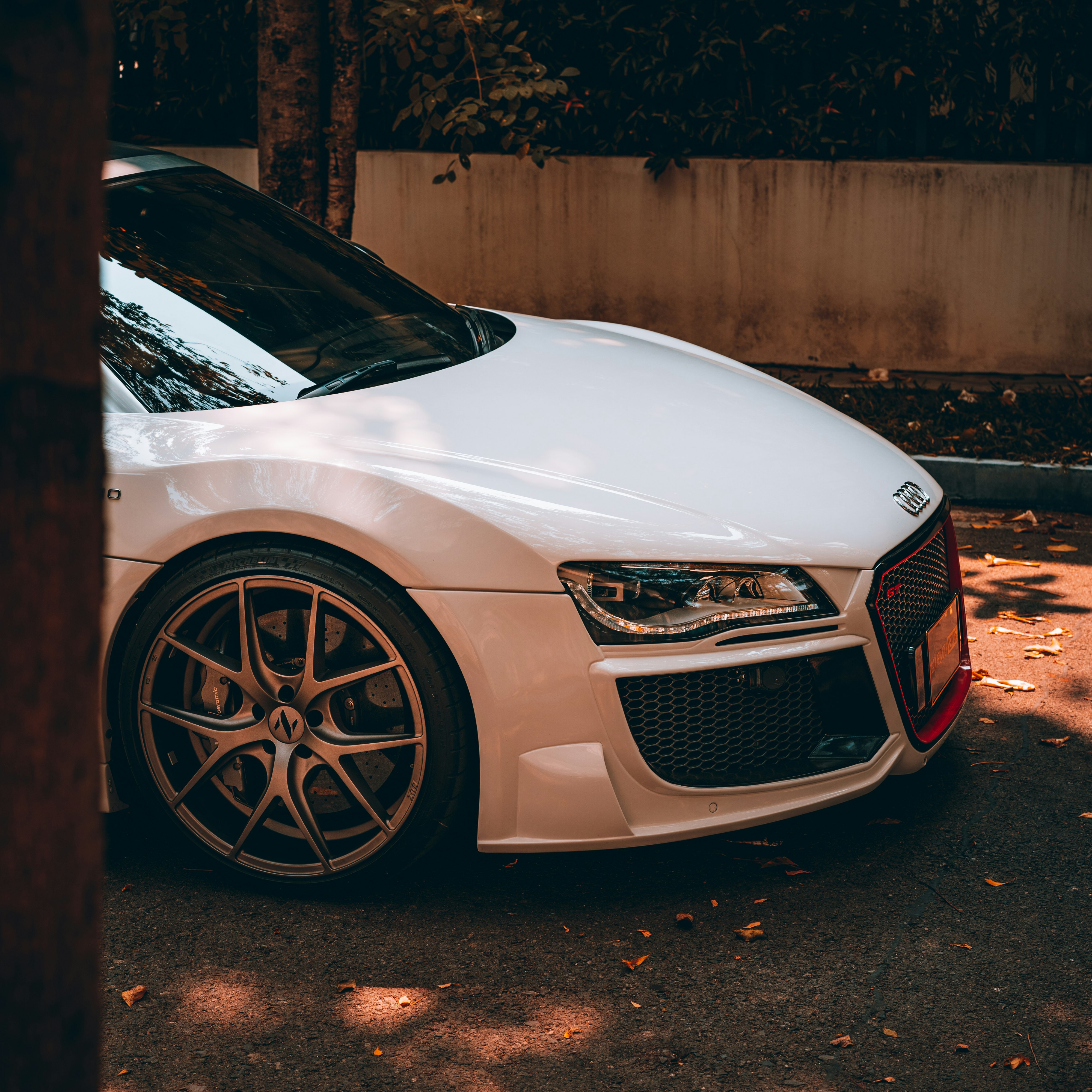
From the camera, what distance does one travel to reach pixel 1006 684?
393cm

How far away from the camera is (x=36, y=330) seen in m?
0.97

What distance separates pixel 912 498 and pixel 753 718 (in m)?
0.81

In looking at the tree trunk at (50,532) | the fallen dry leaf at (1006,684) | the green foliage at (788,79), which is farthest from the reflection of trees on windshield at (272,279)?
the green foliage at (788,79)

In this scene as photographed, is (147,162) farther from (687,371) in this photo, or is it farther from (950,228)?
(950,228)

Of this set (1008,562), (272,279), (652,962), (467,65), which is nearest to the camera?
(652,962)

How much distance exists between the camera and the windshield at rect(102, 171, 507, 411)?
2.99 m

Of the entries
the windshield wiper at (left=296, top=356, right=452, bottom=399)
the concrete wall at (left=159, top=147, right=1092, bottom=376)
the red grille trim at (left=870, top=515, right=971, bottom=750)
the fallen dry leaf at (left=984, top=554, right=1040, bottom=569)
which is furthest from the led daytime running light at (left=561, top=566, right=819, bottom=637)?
the concrete wall at (left=159, top=147, right=1092, bottom=376)

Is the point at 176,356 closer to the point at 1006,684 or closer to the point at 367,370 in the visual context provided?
the point at 367,370

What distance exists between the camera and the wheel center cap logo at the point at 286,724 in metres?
2.74

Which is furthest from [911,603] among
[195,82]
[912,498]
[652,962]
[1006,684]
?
[195,82]

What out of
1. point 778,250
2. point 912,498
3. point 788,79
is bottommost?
point 912,498

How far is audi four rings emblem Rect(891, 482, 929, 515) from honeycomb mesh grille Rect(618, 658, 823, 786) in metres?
0.59

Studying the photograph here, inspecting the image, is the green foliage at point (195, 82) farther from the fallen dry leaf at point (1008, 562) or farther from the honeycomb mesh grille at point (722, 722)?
the honeycomb mesh grille at point (722, 722)

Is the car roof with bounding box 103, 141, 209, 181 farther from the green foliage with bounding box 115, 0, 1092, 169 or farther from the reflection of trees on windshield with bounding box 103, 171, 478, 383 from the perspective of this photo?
the green foliage with bounding box 115, 0, 1092, 169
